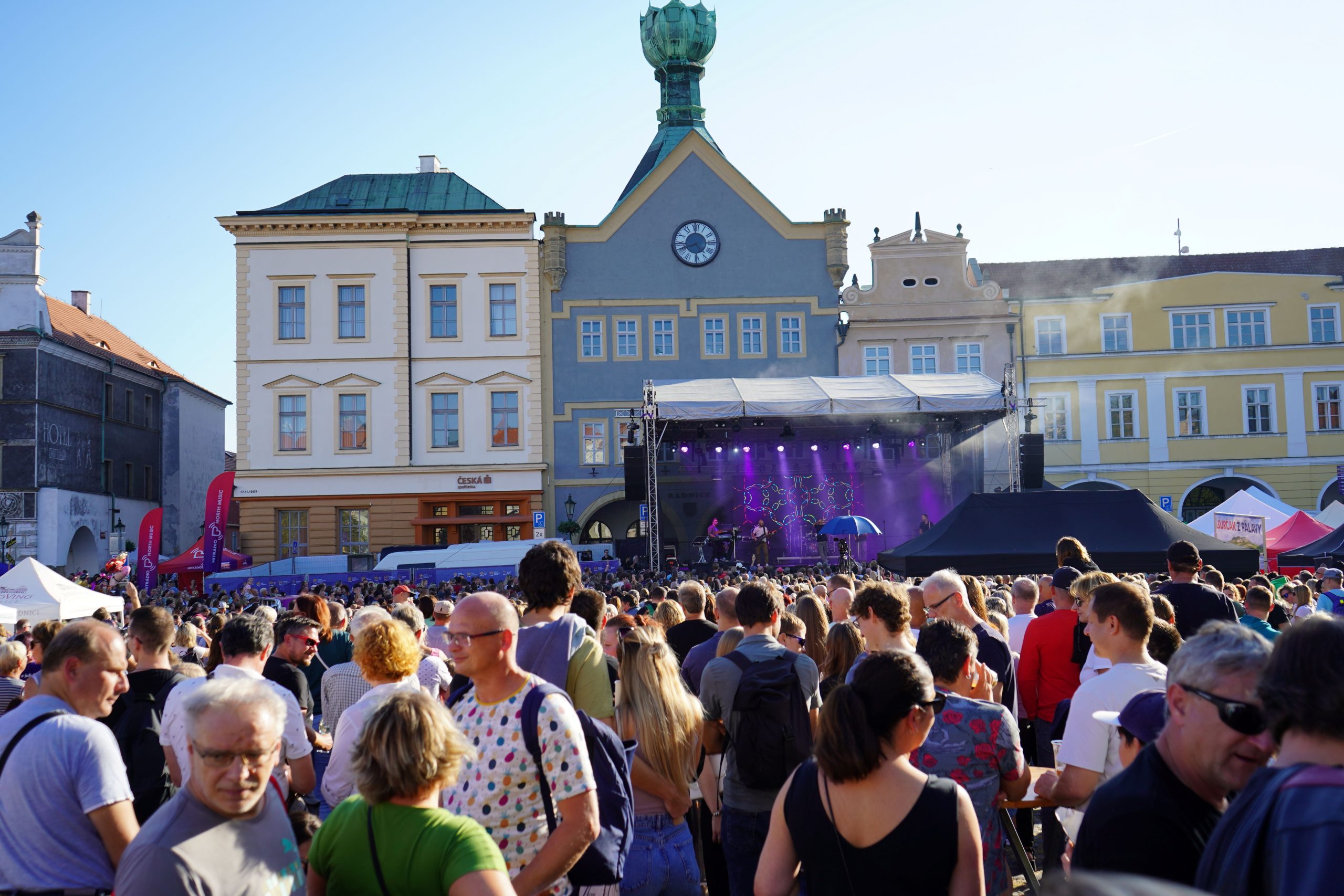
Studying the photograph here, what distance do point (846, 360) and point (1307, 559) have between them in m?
16.0

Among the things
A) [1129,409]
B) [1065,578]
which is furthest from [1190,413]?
[1065,578]

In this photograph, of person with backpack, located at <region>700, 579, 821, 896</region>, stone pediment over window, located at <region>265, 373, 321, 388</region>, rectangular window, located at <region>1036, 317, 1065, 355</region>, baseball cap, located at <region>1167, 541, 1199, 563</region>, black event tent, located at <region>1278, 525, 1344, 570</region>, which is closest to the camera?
person with backpack, located at <region>700, 579, 821, 896</region>

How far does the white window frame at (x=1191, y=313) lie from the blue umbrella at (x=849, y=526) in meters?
20.0

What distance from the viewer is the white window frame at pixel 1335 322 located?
3638 centimetres

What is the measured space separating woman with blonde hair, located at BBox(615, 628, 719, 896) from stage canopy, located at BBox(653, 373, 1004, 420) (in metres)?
22.1

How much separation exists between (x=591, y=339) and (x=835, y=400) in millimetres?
11403

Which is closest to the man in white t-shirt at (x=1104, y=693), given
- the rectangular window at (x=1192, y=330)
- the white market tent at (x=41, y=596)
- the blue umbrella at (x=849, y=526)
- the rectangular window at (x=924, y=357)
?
the white market tent at (x=41, y=596)

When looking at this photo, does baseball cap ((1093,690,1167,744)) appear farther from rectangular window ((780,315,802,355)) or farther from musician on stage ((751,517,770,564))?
rectangular window ((780,315,802,355))

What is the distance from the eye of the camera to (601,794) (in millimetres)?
3752

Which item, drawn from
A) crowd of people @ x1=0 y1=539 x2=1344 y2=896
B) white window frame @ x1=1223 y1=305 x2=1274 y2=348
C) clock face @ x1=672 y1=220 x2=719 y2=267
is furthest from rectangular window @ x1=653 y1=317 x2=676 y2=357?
crowd of people @ x1=0 y1=539 x2=1344 y2=896

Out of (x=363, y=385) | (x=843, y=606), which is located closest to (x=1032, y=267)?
(x=363, y=385)

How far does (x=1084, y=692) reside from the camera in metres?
4.30

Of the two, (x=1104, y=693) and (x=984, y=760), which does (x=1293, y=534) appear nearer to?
(x=1104, y=693)

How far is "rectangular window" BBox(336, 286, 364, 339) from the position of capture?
3541 cm
